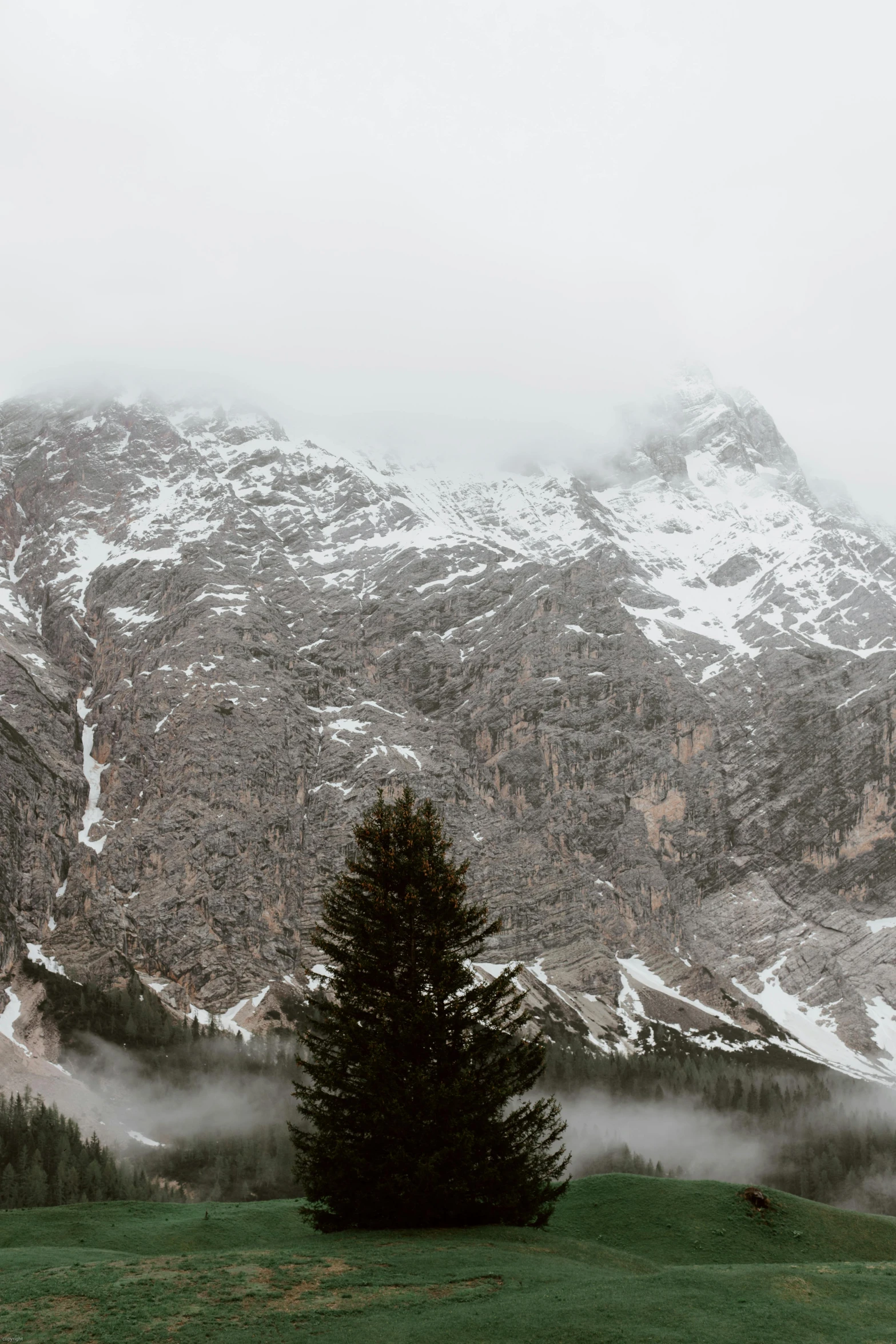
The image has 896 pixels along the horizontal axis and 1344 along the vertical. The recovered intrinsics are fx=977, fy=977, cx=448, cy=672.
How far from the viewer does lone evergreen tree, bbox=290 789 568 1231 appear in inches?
1190

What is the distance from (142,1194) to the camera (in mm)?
116625

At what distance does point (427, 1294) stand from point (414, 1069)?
798cm

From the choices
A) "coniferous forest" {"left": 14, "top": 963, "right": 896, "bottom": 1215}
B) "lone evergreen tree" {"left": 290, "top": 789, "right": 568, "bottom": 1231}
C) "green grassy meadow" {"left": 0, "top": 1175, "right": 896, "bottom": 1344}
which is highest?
"lone evergreen tree" {"left": 290, "top": 789, "right": 568, "bottom": 1231}

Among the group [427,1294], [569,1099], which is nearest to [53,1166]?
[569,1099]

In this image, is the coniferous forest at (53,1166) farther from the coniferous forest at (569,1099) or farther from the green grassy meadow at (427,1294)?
the green grassy meadow at (427,1294)

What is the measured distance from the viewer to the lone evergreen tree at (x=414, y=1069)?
30.2 meters

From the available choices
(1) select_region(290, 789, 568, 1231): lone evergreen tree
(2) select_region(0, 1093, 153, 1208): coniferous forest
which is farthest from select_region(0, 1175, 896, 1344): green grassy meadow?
(2) select_region(0, 1093, 153, 1208): coniferous forest

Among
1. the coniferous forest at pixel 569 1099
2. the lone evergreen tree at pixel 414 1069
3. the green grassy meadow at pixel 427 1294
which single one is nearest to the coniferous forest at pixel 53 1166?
the coniferous forest at pixel 569 1099

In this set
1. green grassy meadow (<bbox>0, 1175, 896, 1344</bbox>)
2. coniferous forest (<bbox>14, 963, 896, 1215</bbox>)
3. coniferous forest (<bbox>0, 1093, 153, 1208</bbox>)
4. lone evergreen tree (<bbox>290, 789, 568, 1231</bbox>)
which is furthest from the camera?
coniferous forest (<bbox>14, 963, 896, 1215</bbox>)

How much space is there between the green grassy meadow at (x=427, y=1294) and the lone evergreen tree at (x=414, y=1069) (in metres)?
1.25

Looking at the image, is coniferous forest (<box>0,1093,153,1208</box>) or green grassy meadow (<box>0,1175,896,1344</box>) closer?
green grassy meadow (<box>0,1175,896,1344</box>)

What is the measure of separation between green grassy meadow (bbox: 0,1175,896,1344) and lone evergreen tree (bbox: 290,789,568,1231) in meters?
1.25

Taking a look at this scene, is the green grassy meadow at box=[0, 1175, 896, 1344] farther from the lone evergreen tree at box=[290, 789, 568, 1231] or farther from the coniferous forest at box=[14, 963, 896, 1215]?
the coniferous forest at box=[14, 963, 896, 1215]

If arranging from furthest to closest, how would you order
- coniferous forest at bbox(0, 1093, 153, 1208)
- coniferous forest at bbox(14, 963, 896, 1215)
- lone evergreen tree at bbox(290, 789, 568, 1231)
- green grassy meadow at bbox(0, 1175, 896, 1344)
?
coniferous forest at bbox(14, 963, 896, 1215) < coniferous forest at bbox(0, 1093, 153, 1208) < lone evergreen tree at bbox(290, 789, 568, 1231) < green grassy meadow at bbox(0, 1175, 896, 1344)
